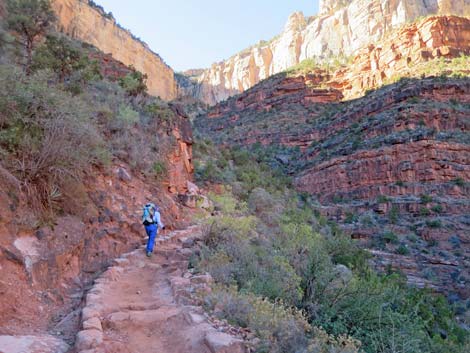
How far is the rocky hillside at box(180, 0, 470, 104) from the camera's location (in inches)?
2520

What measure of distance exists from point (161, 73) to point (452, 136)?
149 ft

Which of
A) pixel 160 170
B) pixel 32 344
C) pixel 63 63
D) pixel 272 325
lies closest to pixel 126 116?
pixel 160 170

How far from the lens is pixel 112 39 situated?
47.9 meters

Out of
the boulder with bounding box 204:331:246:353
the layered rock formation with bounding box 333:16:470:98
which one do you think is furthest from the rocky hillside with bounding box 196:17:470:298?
the boulder with bounding box 204:331:246:353

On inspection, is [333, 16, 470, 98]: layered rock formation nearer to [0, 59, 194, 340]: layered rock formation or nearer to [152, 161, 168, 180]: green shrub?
[152, 161, 168, 180]: green shrub

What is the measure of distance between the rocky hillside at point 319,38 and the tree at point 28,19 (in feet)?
179

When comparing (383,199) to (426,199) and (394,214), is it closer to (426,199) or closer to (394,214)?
(394,214)

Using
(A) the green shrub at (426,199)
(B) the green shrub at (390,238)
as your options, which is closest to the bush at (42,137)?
(B) the green shrub at (390,238)

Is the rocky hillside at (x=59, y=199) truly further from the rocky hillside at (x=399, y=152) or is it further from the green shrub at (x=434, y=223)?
the green shrub at (x=434, y=223)

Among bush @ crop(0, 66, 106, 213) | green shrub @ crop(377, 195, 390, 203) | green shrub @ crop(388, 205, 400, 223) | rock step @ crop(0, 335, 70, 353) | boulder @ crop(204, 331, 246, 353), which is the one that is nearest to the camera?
rock step @ crop(0, 335, 70, 353)

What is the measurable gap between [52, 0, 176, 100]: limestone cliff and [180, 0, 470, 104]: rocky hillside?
13.9m

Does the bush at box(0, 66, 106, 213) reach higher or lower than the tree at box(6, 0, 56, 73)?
lower

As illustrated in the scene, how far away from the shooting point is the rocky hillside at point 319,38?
6400cm

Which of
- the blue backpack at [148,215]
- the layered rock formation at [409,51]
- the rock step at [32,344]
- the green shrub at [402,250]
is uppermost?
the layered rock formation at [409,51]
